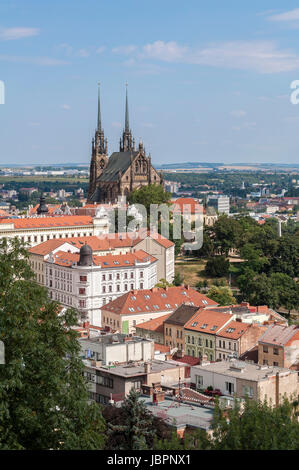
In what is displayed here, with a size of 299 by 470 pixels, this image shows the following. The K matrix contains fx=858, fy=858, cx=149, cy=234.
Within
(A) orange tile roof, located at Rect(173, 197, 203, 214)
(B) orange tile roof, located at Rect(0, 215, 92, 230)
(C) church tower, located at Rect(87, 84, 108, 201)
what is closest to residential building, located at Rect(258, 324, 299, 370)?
(B) orange tile roof, located at Rect(0, 215, 92, 230)

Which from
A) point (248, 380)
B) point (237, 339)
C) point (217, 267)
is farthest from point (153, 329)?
point (217, 267)

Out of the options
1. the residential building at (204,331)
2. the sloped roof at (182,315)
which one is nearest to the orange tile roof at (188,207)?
the sloped roof at (182,315)

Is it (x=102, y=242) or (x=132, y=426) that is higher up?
(x=102, y=242)

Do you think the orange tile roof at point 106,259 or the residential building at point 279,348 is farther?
the orange tile roof at point 106,259

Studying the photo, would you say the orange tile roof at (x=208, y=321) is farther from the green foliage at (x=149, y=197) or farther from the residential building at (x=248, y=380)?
the green foliage at (x=149, y=197)

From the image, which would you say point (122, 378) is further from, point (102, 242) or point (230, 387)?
point (102, 242)

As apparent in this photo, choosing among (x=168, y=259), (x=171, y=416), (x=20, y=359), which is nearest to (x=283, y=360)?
(x=171, y=416)
